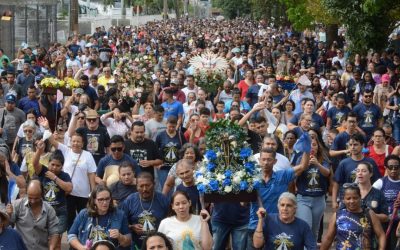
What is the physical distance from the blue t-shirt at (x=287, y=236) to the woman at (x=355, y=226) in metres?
0.36

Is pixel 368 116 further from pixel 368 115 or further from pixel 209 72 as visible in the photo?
pixel 209 72

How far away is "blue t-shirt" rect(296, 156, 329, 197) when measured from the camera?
11117mm

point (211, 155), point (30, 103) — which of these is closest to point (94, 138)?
point (211, 155)

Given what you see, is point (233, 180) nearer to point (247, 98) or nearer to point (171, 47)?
point (247, 98)

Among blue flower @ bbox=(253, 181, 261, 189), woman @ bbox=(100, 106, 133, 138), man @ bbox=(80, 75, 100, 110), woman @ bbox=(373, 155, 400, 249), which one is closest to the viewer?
blue flower @ bbox=(253, 181, 261, 189)

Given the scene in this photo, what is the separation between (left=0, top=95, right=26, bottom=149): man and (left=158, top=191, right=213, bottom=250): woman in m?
7.50

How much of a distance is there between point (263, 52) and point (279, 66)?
6.68 metres

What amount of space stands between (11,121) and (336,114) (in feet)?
17.7

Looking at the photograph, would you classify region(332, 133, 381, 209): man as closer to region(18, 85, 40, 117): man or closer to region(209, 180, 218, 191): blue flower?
region(209, 180, 218, 191): blue flower

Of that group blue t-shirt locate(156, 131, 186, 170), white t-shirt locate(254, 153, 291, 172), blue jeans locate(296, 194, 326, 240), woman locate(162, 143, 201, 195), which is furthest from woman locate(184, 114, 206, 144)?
white t-shirt locate(254, 153, 291, 172)

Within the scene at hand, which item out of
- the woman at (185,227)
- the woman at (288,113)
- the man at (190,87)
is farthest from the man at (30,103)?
the woman at (185,227)

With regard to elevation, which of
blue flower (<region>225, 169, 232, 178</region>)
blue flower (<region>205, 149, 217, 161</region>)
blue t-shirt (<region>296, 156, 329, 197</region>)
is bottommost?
blue t-shirt (<region>296, 156, 329, 197</region>)

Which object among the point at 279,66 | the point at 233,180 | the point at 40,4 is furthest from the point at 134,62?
the point at 40,4

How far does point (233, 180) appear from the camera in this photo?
9.08 meters
